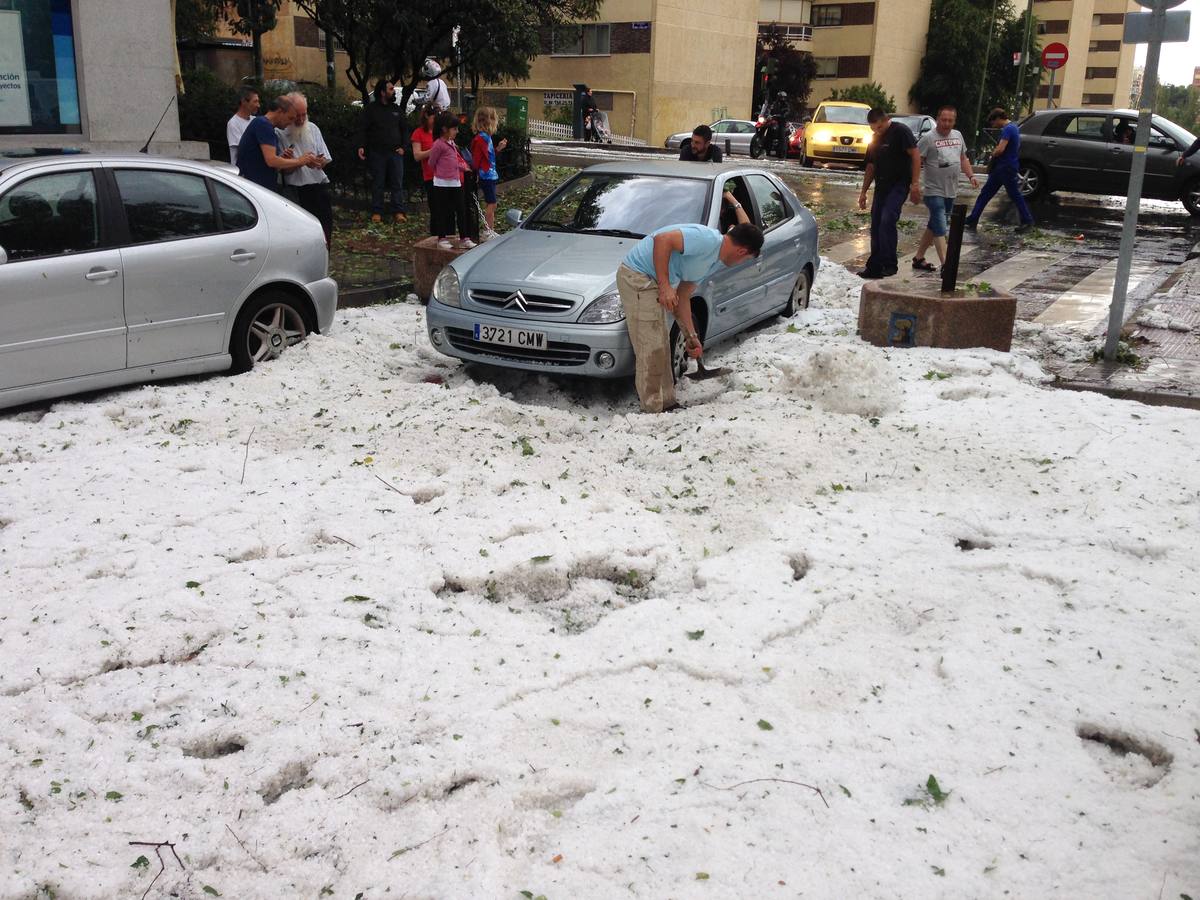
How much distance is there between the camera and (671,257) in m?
6.70

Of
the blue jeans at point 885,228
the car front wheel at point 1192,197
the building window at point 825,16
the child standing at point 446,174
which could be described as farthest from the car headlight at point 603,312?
the building window at point 825,16

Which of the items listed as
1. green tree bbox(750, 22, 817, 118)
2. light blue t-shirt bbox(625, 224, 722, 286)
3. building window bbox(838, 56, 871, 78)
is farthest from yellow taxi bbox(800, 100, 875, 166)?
building window bbox(838, 56, 871, 78)

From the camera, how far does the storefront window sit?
11.6m

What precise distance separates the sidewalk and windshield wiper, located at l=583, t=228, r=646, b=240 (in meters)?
3.25

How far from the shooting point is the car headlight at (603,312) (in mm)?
7109

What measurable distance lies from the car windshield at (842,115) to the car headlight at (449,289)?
2261 centimetres

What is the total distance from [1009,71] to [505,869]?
67.3 meters

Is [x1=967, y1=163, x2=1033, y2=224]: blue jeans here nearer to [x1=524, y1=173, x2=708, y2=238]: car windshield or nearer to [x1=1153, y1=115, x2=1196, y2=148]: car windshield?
[x1=1153, y1=115, x2=1196, y2=148]: car windshield

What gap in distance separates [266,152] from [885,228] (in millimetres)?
6097

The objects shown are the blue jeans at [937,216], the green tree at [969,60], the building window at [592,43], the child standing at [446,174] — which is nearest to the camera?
the blue jeans at [937,216]

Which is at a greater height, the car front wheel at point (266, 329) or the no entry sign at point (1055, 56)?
the no entry sign at point (1055, 56)

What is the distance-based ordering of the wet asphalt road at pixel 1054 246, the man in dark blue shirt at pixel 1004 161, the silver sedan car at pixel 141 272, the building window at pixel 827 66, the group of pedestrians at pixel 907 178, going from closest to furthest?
the silver sedan car at pixel 141 272
the group of pedestrians at pixel 907 178
the wet asphalt road at pixel 1054 246
the man in dark blue shirt at pixel 1004 161
the building window at pixel 827 66

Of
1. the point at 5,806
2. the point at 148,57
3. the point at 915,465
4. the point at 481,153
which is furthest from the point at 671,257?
the point at 148,57

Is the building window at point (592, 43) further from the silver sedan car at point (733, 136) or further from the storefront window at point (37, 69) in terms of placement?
the storefront window at point (37, 69)
